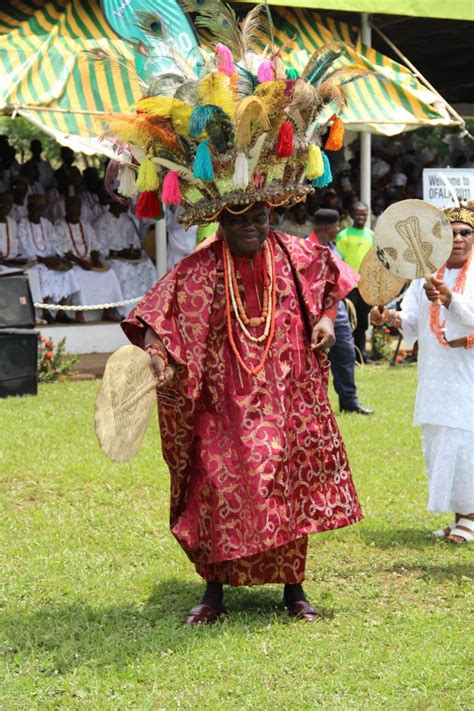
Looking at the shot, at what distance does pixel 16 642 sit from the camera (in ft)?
16.5

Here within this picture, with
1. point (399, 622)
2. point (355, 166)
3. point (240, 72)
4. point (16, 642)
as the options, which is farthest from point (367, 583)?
point (355, 166)

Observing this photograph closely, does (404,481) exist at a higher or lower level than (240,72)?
lower

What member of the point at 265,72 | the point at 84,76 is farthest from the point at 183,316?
the point at 84,76

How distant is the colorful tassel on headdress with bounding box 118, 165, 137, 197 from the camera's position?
5.29 meters

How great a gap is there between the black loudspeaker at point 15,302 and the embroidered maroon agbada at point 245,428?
6.10 m

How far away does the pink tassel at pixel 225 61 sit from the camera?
5105mm

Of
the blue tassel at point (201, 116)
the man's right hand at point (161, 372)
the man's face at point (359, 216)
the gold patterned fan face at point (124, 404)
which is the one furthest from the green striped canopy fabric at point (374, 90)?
the gold patterned fan face at point (124, 404)

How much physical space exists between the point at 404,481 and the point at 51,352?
5376 millimetres

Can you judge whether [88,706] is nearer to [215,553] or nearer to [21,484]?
[215,553]

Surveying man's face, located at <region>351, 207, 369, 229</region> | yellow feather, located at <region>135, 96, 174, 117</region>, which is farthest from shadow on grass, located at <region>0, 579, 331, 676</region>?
man's face, located at <region>351, 207, 369, 229</region>

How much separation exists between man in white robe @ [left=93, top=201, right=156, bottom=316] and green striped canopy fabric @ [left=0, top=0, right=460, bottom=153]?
2.47 m

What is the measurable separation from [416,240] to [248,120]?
121 cm

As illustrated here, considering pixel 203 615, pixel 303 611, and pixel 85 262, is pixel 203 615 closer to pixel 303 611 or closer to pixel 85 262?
pixel 303 611

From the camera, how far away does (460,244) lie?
6.38 meters
